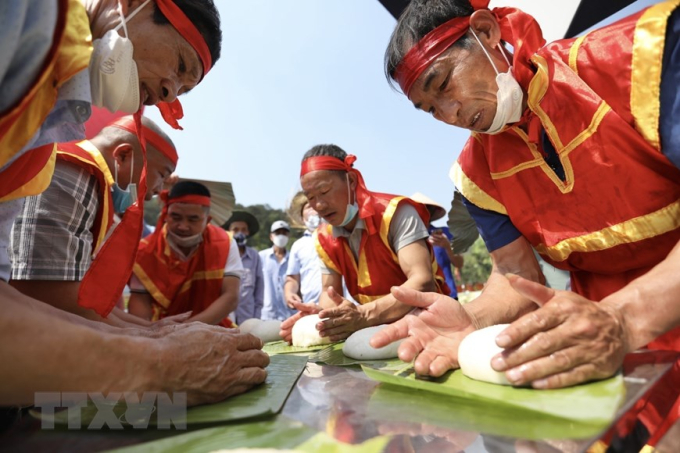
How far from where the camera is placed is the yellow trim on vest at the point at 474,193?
2037 millimetres

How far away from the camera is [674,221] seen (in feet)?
4.86

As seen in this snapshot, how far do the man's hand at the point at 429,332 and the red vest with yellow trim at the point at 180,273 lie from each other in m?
2.88

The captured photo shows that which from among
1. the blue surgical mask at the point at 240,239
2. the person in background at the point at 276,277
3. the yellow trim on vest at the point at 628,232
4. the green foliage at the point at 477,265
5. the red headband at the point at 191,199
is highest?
the red headband at the point at 191,199

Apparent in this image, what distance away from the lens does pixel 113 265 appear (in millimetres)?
2102

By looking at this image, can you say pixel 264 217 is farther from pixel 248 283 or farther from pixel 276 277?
pixel 248 283

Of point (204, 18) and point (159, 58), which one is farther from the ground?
point (204, 18)

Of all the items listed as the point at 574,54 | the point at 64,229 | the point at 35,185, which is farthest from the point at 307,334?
the point at 574,54

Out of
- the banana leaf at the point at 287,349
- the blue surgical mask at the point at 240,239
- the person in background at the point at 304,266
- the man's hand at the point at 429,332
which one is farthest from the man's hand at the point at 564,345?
the blue surgical mask at the point at 240,239

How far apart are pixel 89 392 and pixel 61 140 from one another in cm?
89

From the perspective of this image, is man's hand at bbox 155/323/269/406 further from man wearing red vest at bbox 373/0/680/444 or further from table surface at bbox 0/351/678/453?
man wearing red vest at bbox 373/0/680/444

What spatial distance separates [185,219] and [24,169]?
8.38 feet

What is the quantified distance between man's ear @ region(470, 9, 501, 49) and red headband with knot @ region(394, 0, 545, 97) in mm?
20

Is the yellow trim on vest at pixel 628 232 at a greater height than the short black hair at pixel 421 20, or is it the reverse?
the short black hair at pixel 421 20

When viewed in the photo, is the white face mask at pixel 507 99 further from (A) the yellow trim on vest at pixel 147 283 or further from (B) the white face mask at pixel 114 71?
(A) the yellow trim on vest at pixel 147 283
